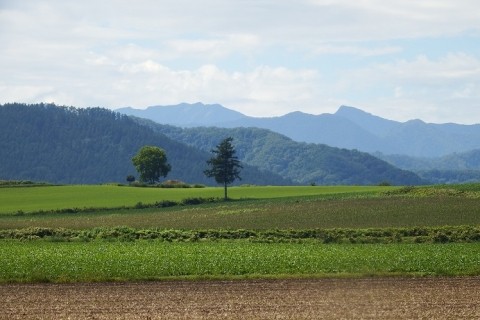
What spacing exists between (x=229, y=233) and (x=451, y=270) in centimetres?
2358

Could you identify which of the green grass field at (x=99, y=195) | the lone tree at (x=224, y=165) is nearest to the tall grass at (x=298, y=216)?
Result: the green grass field at (x=99, y=195)

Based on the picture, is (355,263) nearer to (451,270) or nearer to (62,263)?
(451,270)

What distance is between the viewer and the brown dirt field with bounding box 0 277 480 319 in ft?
89.2

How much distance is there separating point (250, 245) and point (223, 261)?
9.97 m

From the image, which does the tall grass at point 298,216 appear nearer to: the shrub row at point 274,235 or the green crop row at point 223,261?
the shrub row at point 274,235

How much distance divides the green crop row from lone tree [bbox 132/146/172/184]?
118 metres

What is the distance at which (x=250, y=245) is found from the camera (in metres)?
51.8

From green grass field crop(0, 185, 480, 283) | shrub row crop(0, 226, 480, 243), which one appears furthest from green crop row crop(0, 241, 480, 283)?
shrub row crop(0, 226, 480, 243)

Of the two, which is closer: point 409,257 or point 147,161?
point 409,257

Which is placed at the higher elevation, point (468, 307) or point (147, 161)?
point (147, 161)

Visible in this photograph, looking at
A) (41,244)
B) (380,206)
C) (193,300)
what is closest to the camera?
(193,300)

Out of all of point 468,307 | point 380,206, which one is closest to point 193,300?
point 468,307

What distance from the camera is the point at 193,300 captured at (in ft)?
99.7

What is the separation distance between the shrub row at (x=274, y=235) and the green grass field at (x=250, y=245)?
281 millimetres
